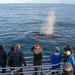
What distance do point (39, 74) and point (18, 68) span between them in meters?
1.68

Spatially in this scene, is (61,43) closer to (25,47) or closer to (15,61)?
(25,47)

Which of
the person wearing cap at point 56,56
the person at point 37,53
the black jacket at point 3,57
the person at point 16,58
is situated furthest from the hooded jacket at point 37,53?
the black jacket at point 3,57

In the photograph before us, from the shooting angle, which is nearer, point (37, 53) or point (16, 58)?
point (16, 58)

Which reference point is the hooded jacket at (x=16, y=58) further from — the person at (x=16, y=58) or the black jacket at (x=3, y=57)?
the black jacket at (x=3, y=57)

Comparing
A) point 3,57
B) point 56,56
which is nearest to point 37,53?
point 56,56

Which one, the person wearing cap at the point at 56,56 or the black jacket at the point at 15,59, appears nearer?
the black jacket at the point at 15,59

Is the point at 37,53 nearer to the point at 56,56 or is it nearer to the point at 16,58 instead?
the point at 56,56

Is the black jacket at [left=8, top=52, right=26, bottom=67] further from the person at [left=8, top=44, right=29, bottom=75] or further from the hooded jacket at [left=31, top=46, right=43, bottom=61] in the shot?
the hooded jacket at [left=31, top=46, right=43, bottom=61]

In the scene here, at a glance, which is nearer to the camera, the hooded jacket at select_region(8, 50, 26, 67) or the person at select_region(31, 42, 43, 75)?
the hooded jacket at select_region(8, 50, 26, 67)

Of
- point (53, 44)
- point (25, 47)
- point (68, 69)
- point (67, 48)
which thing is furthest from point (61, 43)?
point (68, 69)

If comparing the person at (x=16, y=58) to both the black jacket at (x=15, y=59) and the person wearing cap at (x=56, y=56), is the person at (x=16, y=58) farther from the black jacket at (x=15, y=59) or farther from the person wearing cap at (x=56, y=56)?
the person wearing cap at (x=56, y=56)

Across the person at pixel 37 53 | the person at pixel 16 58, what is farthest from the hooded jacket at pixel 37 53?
the person at pixel 16 58

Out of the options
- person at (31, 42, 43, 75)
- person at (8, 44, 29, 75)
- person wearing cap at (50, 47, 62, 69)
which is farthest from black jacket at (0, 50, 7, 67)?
person wearing cap at (50, 47, 62, 69)

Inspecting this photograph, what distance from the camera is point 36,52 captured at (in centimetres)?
882
